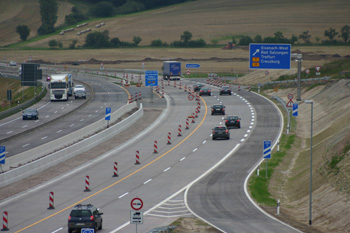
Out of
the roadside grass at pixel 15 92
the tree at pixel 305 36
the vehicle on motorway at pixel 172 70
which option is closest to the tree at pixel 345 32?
the tree at pixel 305 36

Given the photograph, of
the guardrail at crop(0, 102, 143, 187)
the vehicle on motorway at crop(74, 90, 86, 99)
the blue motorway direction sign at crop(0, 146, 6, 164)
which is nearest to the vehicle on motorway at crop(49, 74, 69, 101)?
the vehicle on motorway at crop(74, 90, 86, 99)

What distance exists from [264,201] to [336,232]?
735 cm

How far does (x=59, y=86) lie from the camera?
9125 cm

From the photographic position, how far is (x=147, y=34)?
199m

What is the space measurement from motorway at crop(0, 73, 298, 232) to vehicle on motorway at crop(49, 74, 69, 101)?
2348cm

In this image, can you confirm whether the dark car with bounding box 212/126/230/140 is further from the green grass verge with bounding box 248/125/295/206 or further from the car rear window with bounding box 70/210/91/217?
the car rear window with bounding box 70/210/91/217

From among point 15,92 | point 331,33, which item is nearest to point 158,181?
point 15,92

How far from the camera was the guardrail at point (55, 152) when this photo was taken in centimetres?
4369

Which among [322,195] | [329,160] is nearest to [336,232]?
[322,195]

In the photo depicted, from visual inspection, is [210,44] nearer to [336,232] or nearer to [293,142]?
[293,142]

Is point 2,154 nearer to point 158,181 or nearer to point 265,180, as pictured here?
point 158,181

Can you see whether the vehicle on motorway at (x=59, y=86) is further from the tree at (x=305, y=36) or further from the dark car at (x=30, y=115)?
the tree at (x=305, y=36)

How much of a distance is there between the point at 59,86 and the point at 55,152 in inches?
1658

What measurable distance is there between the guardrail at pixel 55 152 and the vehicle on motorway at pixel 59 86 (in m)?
24.2
